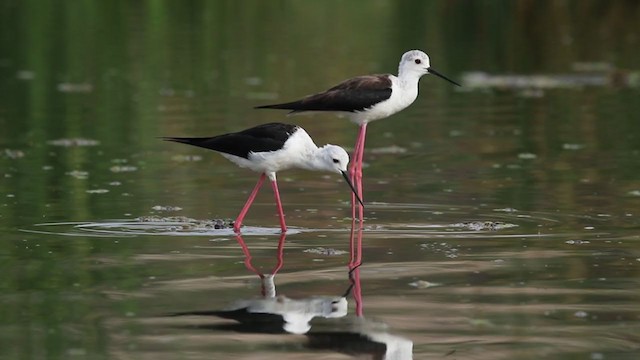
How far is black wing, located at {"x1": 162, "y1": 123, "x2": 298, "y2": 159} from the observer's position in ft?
31.8

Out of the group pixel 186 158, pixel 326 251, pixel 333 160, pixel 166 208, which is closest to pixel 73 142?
pixel 186 158

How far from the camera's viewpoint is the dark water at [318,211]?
22.1 ft

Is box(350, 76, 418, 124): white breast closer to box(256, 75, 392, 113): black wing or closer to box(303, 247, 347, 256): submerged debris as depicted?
box(256, 75, 392, 113): black wing

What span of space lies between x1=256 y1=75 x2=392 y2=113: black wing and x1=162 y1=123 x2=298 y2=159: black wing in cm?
114

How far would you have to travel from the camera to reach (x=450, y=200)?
35.9ft

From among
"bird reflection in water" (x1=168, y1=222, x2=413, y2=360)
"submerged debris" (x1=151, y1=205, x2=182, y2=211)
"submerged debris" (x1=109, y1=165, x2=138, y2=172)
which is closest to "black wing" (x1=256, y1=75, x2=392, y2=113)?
"submerged debris" (x1=151, y1=205, x2=182, y2=211)

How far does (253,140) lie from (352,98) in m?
1.46

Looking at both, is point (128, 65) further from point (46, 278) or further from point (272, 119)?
point (46, 278)

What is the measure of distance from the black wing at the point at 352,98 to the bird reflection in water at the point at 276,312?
3.44 m

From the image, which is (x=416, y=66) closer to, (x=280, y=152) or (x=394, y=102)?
(x=394, y=102)

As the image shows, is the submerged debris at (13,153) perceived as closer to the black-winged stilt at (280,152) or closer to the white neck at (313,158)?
the black-winged stilt at (280,152)

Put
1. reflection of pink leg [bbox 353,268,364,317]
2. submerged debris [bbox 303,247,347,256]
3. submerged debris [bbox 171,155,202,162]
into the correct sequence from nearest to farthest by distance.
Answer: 1. reflection of pink leg [bbox 353,268,364,317]
2. submerged debris [bbox 303,247,347,256]
3. submerged debris [bbox 171,155,202,162]

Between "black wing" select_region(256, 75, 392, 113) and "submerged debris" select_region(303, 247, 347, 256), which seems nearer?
"submerged debris" select_region(303, 247, 347, 256)

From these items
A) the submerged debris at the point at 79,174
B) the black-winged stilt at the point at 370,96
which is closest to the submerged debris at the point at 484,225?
the black-winged stilt at the point at 370,96
